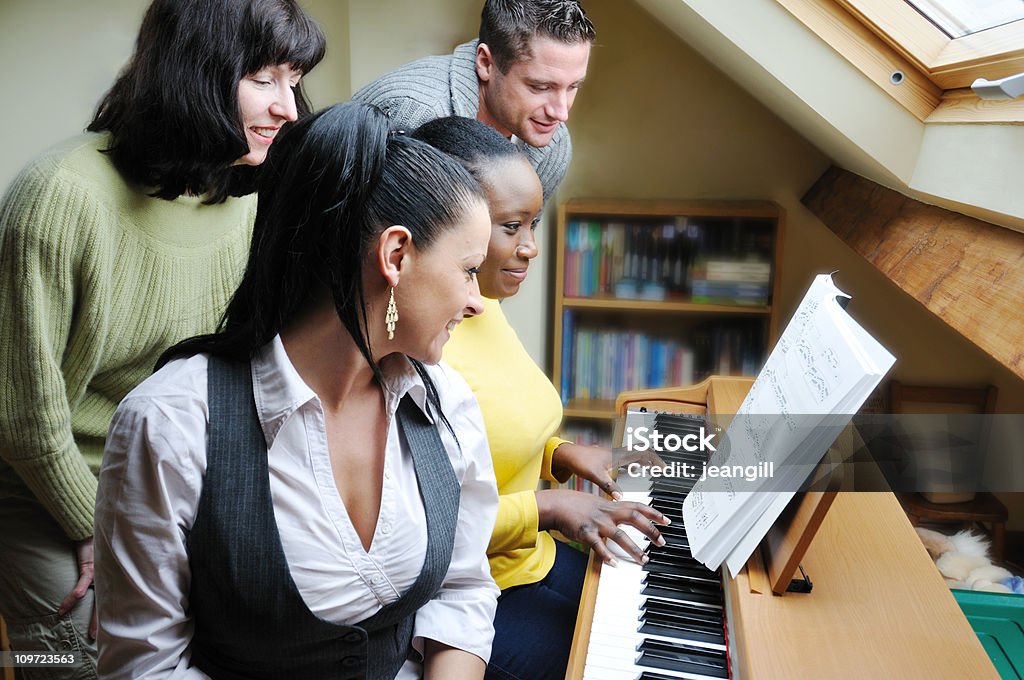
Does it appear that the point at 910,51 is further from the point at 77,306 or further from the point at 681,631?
the point at 77,306

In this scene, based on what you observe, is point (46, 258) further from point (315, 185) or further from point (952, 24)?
point (952, 24)

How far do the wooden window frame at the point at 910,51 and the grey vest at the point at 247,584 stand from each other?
1.15 meters

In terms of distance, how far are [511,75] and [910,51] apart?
844 mm

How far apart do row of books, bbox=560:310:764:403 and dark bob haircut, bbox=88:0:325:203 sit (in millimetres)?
1816

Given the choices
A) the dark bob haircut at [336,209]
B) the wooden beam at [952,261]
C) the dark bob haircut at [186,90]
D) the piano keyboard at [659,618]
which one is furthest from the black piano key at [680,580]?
the dark bob haircut at [186,90]

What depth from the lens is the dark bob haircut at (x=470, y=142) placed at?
137 cm

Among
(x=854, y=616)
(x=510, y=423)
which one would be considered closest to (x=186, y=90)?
(x=510, y=423)

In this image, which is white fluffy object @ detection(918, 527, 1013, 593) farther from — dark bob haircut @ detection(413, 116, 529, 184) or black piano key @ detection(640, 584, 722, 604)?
dark bob haircut @ detection(413, 116, 529, 184)

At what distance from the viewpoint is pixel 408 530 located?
1024mm

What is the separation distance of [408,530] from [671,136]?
2255 millimetres

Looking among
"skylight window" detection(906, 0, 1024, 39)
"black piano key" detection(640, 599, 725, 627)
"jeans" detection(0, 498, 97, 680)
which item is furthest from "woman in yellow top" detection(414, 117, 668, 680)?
"skylight window" detection(906, 0, 1024, 39)

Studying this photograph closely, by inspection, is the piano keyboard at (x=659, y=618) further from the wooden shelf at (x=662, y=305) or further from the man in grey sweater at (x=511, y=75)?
the wooden shelf at (x=662, y=305)

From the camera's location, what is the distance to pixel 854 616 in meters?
1.05

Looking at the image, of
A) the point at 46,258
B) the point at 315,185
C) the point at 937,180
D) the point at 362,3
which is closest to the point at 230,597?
the point at 315,185
